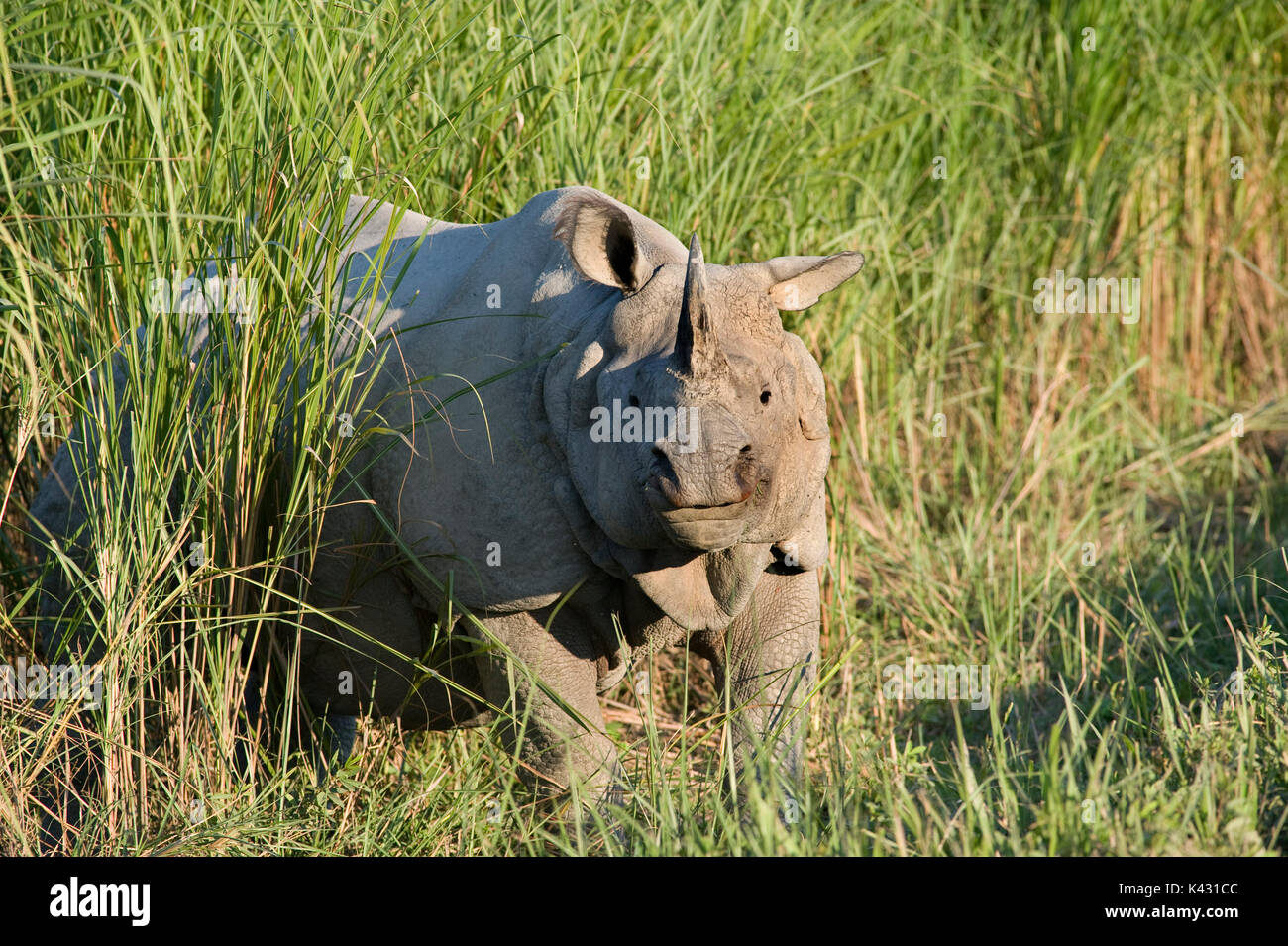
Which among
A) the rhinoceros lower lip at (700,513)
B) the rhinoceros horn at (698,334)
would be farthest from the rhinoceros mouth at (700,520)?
the rhinoceros horn at (698,334)

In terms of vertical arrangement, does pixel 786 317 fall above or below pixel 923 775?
above

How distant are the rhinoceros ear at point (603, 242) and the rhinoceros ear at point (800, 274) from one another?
7.8 inches

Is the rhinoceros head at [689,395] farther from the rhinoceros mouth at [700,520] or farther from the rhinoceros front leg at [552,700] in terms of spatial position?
the rhinoceros front leg at [552,700]

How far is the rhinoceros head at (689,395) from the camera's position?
2.29m

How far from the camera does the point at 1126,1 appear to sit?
5141 mm

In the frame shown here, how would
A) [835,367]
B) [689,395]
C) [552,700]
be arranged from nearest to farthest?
[689,395], [552,700], [835,367]

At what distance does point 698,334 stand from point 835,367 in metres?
2.09

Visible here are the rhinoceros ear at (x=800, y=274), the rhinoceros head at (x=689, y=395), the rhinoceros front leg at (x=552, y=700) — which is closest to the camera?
the rhinoceros head at (x=689, y=395)

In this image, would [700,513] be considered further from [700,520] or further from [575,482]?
[575,482]

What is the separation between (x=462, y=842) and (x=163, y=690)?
0.70 m

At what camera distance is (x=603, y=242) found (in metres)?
2.68

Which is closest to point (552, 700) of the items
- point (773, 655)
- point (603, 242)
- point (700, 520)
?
point (773, 655)
